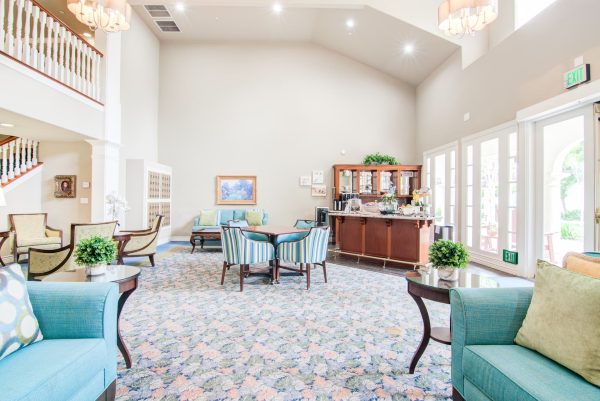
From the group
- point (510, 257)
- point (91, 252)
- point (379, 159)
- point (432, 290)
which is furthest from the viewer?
point (379, 159)

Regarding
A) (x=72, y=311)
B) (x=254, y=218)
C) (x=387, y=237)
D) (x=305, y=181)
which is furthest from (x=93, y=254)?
(x=305, y=181)

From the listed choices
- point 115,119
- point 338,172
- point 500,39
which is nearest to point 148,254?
point 115,119

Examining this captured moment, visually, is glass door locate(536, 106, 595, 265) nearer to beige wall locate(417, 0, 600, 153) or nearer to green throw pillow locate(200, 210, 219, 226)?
beige wall locate(417, 0, 600, 153)

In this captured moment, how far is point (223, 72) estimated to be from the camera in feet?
28.5

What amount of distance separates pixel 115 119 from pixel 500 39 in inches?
290

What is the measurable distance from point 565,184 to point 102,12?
6.66 metres

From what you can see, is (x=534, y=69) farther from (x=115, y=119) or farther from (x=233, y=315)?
(x=115, y=119)

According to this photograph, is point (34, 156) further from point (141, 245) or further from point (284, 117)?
point (284, 117)

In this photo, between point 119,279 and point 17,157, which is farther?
point 17,157

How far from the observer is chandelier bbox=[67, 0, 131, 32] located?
408 cm

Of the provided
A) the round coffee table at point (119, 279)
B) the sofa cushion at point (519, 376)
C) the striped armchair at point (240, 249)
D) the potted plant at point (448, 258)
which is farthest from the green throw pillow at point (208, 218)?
the sofa cushion at point (519, 376)

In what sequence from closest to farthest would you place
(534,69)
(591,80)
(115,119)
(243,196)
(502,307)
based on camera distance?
(502,307), (591,80), (534,69), (115,119), (243,196)

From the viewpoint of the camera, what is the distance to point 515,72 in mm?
4758

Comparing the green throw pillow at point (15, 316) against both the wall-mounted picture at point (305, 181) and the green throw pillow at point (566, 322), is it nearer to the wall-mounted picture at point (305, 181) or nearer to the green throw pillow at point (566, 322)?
the green throw pillow at point (566, 322)
